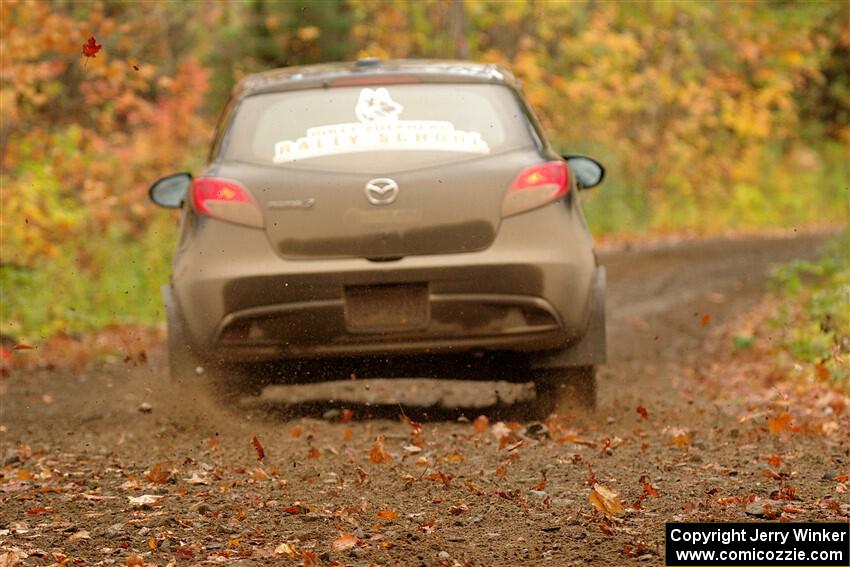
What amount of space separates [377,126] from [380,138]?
88 mm

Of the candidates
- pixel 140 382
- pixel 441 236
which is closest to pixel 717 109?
pixel 140 382

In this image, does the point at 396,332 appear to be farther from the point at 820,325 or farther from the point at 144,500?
the point at 820,325

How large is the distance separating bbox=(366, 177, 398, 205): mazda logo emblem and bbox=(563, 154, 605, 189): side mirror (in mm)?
1350

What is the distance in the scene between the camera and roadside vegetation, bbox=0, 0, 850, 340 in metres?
12.8

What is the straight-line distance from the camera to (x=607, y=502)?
17.3ft

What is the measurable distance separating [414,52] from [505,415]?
60.8 feet

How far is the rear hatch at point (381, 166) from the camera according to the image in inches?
275

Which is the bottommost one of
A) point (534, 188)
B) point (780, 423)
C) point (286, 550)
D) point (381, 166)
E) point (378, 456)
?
point (780, 423)

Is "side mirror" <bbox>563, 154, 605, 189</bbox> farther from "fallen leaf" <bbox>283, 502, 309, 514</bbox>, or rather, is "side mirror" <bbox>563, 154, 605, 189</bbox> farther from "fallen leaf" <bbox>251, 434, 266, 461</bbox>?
"fallen leaf" <bbox>283, 502, 309, 514</bbox>

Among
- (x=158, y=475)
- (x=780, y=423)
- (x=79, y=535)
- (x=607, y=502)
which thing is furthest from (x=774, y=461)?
(x=79, y=535)

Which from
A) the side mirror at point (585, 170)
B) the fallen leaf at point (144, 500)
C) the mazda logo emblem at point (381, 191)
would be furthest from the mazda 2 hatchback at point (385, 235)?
the fallen leaf at point (144, 500)

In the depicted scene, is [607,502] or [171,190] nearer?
[607,502]

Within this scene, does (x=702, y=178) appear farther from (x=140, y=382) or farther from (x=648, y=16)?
(x=140, y=382)

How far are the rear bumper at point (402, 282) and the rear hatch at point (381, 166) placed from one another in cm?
9
